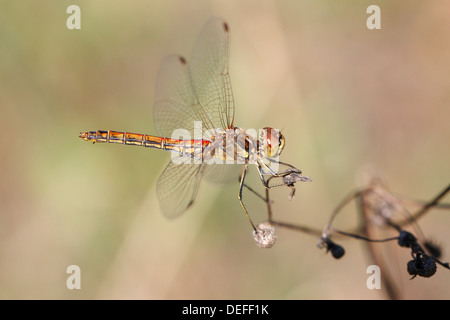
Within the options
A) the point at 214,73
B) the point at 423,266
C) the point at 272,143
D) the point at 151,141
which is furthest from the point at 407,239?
the point at 151,141

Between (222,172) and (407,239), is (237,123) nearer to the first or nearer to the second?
(222,172)

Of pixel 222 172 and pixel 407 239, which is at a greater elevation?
pixel 222 172

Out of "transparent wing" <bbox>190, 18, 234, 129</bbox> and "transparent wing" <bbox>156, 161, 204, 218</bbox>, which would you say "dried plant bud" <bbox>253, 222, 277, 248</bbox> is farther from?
"transparent wing" <bbox>190, 18, 234, 129</bbox>

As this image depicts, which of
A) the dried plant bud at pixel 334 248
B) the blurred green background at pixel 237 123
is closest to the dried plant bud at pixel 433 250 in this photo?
the dried plant bud at pixel 334 248

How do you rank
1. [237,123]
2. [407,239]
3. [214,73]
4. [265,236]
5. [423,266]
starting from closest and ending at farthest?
[423,266] < [407,239] < [265,236] < [214,73] < [237,123]

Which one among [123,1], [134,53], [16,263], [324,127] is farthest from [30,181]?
[324,127]

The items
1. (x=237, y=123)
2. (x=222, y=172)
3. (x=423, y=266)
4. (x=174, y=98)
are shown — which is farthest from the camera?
(x=237, y=123)

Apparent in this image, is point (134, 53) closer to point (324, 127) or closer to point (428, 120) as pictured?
point (324, 127)
